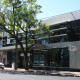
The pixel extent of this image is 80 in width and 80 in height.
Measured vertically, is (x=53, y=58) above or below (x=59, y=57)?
below

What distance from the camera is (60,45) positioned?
2809 cm

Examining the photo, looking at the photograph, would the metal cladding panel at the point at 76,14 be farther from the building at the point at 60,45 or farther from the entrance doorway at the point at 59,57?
the entrance doorway at the point at 59,57

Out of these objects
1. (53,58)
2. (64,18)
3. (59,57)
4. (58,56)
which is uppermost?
(64,18)

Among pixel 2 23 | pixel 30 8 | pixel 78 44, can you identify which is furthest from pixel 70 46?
pixel 2 23

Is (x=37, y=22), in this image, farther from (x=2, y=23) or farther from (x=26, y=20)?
(x=2, y=23)

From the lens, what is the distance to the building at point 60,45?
86.2 ft

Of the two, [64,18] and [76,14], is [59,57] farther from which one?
[76,14]

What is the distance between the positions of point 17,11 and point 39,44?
21.4 ft

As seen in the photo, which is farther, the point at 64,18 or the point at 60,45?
the point at 64,18

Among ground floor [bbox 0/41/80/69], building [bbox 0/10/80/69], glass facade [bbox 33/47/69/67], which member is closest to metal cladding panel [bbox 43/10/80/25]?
building [bbox 0/10/80/69]

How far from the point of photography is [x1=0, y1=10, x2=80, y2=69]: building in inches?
1034

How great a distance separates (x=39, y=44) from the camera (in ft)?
97.8

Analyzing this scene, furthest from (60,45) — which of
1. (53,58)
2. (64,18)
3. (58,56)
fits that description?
(64,18)

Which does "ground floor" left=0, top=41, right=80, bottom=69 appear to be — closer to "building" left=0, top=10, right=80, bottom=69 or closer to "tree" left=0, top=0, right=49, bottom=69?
"building" left=0, top=10, right=80, bottom=69
